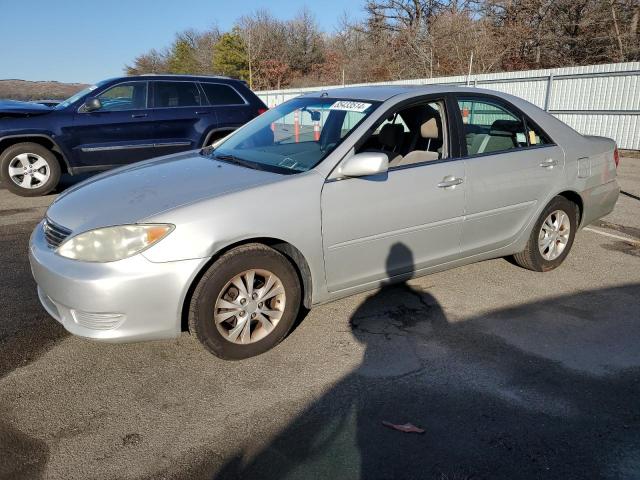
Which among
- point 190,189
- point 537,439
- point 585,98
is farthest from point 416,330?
→ point 585,98

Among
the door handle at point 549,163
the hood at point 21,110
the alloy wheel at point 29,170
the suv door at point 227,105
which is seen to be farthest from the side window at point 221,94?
the door handle at point 549,163

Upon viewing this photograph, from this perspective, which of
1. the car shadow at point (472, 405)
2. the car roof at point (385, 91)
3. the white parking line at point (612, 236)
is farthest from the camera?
the white parking line at point (612, 236)

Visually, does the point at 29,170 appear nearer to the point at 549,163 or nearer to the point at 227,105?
the point at 227,105

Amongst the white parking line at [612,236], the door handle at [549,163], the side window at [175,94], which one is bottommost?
the white parking line at [612,236]

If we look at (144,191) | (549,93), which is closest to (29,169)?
(144,191)

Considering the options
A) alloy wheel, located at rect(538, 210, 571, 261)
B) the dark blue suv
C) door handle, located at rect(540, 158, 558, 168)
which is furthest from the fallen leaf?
the dark blue suv

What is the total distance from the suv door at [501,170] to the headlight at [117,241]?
237cm

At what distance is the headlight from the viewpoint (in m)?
2.75

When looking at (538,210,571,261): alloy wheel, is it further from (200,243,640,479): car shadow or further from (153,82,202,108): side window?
(153,82,202,108): side window

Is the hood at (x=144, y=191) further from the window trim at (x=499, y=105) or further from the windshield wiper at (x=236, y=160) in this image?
the window trim at (x=499, y=105)

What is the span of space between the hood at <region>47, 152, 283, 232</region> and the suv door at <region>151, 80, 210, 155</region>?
180 inches

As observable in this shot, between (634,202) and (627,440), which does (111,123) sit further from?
(634,202)

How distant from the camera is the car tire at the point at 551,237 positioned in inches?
177

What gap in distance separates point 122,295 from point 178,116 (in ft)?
19.7
